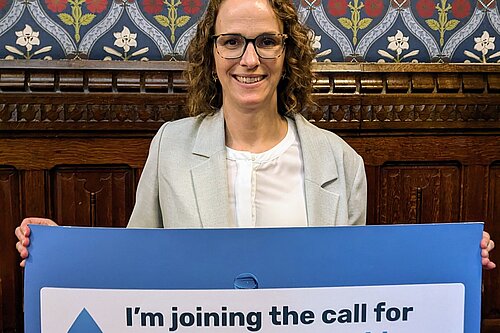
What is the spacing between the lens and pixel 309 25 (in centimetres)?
184

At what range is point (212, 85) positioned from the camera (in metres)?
1.32

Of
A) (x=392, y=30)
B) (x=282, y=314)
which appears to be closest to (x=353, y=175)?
(x=282, y=314)

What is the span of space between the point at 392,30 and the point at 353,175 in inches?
31.2

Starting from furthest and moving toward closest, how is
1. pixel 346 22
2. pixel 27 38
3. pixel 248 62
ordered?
pixel 346 22 < pixel 27 38 < pixel 248 62

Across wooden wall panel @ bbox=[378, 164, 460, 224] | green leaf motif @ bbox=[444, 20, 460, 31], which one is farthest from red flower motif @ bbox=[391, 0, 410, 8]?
wooden wall panel @ bbox=[378, 164, 460, 224]

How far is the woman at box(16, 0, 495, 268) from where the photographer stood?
1.17 m

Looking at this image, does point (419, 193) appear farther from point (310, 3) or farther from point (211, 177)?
point (211, 177)

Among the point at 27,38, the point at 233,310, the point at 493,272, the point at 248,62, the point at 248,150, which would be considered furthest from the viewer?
the point at 493,272

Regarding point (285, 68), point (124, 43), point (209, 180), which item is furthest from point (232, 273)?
point (124, 43)

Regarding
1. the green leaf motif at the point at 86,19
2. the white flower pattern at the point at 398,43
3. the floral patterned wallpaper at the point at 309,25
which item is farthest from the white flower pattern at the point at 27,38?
the white flower pattern at the point at 398,43

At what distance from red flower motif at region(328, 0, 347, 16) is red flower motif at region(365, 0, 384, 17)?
8cm

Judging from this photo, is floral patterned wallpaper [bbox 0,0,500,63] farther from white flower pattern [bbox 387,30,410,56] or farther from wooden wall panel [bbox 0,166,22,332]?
wooden wall panel [bbox 0,166,22,332]

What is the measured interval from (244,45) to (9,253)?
1128 mm

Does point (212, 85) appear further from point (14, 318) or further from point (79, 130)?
point (14, 318)
